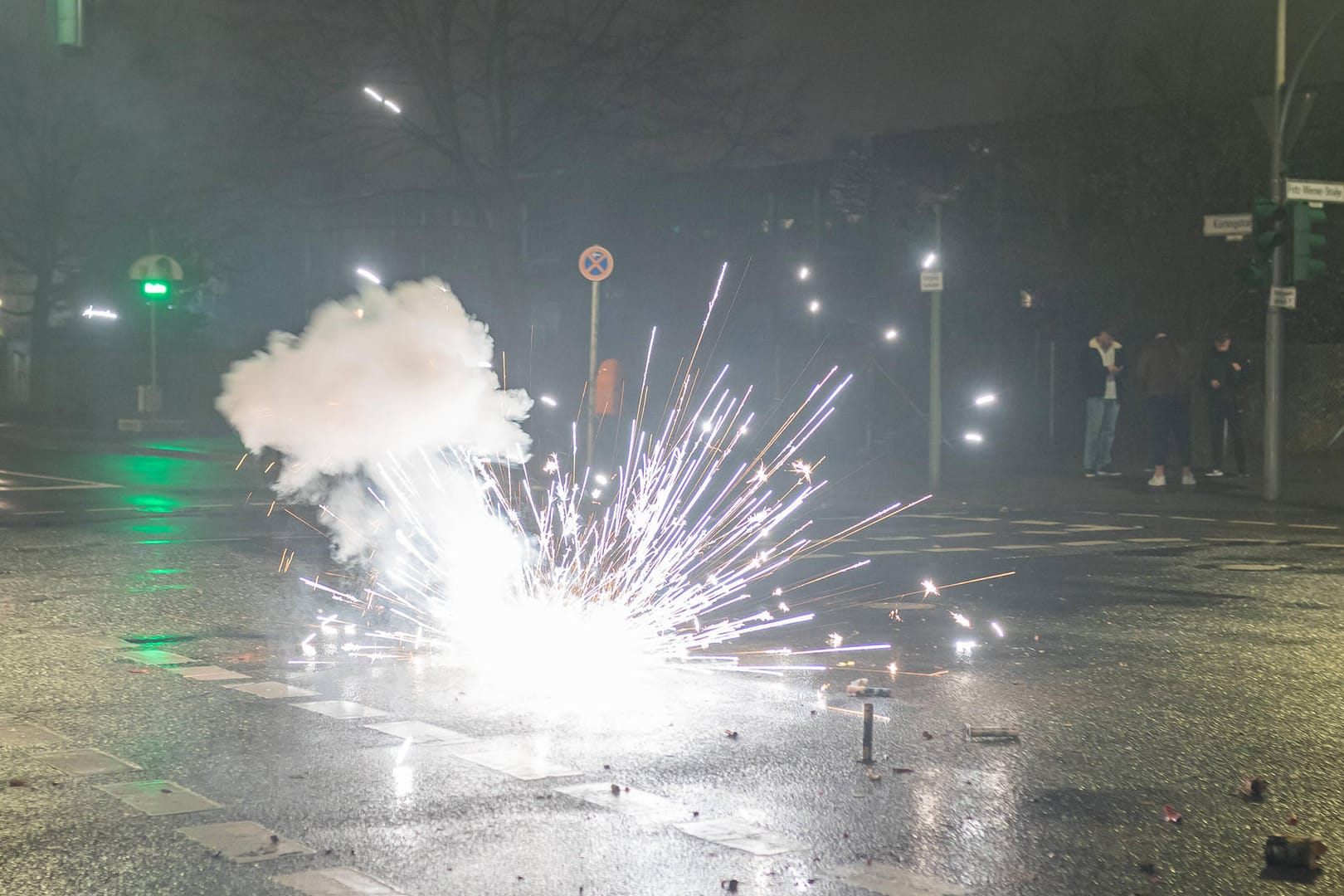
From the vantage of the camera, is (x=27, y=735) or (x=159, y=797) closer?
(x=159, y=797)

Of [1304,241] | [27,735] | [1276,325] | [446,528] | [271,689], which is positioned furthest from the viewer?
[1276,325]

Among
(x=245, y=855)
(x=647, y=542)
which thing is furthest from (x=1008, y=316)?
(x=245, y=855)

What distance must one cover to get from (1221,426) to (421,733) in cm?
1704

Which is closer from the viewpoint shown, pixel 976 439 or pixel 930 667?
pixel 930 667

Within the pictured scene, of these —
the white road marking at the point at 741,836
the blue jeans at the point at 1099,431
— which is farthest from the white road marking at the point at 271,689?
the blue jeans at the point at 1099,431

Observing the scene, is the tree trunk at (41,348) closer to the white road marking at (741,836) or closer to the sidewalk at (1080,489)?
the sidewalk at (1080,489)

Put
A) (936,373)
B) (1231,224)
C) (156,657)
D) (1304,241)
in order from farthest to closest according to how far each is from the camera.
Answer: (936,373), (1231,224), (1304,241), (156,657)

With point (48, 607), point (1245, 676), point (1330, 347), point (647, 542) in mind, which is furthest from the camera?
point (1330, 347)

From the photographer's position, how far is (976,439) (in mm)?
25750

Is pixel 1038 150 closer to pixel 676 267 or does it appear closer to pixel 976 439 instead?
pixel 976 439

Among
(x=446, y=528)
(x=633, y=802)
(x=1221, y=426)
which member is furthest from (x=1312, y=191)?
(x=633, y=802)

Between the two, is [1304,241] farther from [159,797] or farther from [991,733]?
[159,797]

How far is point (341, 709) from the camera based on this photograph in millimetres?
6836

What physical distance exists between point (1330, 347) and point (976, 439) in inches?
239
